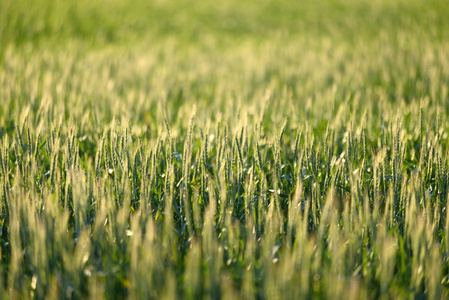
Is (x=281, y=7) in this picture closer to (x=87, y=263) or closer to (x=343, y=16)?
(x=343, y=16)

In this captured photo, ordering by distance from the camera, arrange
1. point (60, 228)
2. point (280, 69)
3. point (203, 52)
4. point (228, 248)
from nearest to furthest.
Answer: point (60, 228), point (228, 248), point (280, 69), point (203, 52)

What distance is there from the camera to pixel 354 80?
3516 mm

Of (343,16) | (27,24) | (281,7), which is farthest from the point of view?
(281,7)

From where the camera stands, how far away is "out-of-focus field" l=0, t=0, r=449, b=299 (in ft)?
3.59

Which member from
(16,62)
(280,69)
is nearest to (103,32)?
(16,62)

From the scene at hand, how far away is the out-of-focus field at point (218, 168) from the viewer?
1.09 metres

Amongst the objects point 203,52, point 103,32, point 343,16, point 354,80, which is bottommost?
point 354,80

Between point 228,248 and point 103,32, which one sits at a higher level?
point 103,32

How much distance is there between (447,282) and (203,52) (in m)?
4.61

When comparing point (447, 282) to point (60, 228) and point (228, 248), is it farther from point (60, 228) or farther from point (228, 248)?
point (60, 228)

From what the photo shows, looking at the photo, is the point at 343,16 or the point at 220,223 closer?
the point at 220,223

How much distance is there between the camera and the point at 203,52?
5328mm

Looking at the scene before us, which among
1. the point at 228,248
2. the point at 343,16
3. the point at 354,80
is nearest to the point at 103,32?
the point at 354,80

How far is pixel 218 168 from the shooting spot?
1.61 meters
